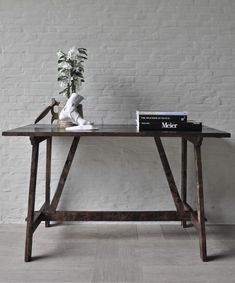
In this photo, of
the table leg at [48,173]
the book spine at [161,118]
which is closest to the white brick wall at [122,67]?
the table leg at [48,173]

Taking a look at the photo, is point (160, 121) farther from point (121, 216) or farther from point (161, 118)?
point (121, 216)

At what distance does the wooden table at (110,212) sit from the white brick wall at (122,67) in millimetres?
244

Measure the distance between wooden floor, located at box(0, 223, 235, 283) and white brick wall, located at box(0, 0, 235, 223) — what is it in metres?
0.46

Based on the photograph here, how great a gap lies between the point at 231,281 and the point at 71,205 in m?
1.54

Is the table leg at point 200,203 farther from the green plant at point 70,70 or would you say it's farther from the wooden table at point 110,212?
the green plant at point 70,70

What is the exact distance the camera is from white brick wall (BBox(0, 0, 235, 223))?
304 centimetres

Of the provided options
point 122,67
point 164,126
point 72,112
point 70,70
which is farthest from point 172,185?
point 70,70

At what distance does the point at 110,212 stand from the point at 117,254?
32 centimetres

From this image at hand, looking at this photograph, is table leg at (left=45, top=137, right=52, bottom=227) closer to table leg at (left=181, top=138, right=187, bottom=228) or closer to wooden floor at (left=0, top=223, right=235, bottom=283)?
wooden floor at (left=0, top=223, right=235, bottom=283)

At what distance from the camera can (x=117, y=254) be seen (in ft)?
7.98

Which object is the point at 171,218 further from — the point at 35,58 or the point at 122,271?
the point at 35,58

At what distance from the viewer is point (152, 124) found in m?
2.33

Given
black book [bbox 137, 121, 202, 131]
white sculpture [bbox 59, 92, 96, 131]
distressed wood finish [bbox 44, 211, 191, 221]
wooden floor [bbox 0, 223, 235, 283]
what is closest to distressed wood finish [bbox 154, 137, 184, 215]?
distressed wood finish [bbox 44, 211, 191, 221]

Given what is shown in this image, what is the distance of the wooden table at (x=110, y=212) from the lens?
224cm
